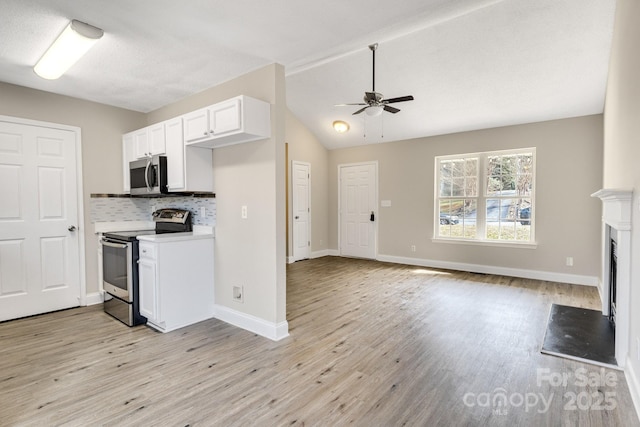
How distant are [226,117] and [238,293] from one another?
166 centimetres

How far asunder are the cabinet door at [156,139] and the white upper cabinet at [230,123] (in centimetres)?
45

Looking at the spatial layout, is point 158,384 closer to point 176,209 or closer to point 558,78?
point 176,209

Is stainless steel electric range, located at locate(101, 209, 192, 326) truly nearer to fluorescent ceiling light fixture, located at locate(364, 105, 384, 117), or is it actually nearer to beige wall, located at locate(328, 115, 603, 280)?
fluorescent ceiling light fixture, located at locate(364, 105, 384, 117)

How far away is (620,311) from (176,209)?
420 cm

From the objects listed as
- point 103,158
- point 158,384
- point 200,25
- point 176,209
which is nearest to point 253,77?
point 200,25

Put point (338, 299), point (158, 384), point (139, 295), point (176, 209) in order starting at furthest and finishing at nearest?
point (338, 299)
point (176, 209)
point (139, 295)
point (158, 384)

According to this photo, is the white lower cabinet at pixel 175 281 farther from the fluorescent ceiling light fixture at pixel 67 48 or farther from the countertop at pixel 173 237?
the fluorescent ceiling light fixture at pixel 67 48

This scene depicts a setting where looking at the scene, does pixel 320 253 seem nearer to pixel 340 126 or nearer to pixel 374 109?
pixel 340 126

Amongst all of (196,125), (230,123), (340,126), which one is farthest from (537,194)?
(196,125)

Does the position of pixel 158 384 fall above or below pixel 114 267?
below

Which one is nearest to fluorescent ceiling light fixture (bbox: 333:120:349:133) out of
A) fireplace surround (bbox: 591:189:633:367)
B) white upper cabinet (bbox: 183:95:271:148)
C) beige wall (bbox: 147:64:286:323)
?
beige wall (bbox: 147:64:286:323)

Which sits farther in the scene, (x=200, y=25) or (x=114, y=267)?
(x=114, y=267)

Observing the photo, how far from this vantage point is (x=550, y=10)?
9.96 feet

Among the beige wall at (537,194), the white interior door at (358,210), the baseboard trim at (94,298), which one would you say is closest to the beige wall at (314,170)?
the white interior door at (358,210)
